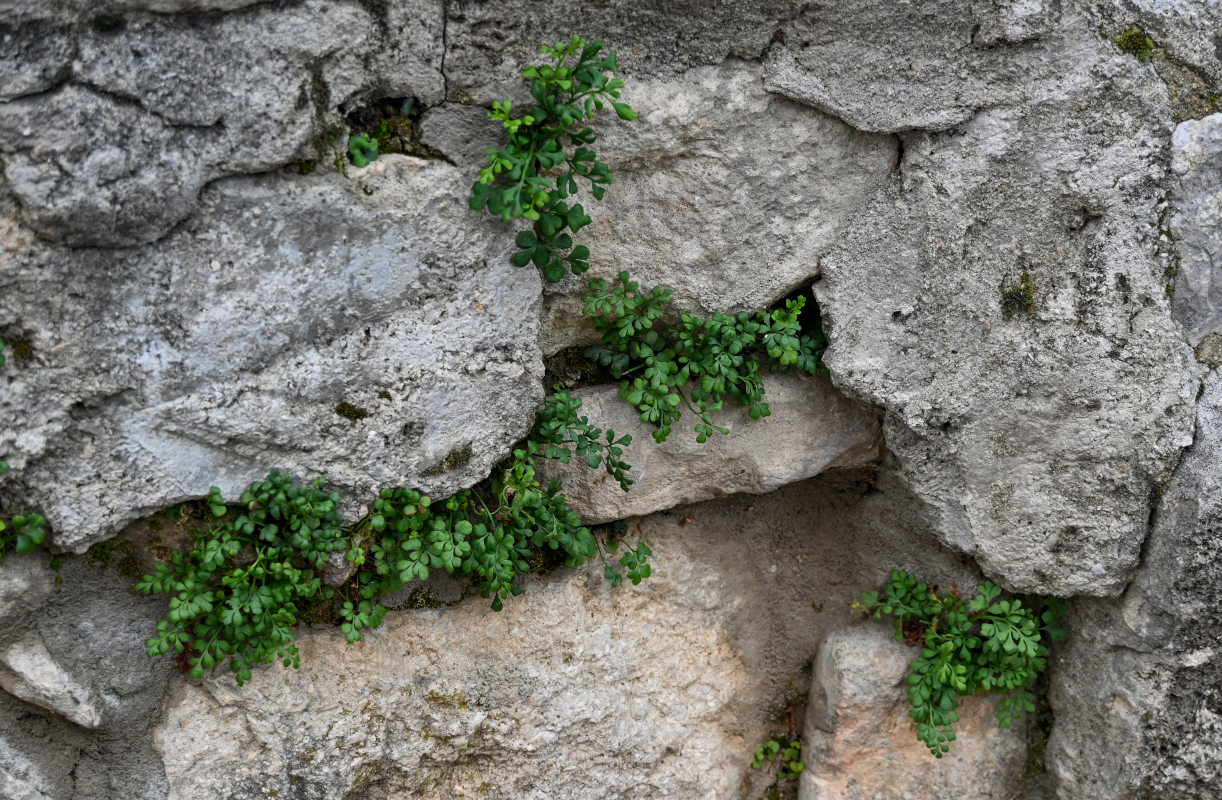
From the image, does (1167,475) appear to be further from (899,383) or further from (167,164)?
(167,164)

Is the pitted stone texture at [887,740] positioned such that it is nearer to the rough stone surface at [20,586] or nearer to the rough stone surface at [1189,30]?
the rough stone surface at [1189,30]

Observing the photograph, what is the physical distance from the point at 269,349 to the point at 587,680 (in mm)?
1429

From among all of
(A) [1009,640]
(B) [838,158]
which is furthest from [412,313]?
(A) [1009,640]

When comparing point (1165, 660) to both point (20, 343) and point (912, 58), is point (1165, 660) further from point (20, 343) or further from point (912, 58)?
point (20, 343)

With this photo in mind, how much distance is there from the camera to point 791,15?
240 centimetres

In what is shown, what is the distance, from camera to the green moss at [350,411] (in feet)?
7.78

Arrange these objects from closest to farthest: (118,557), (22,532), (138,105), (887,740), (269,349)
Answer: (138,105)
(22,532)
(269,349)
(118,557)
(887,740)

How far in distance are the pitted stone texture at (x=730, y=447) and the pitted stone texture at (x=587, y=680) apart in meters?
0.22

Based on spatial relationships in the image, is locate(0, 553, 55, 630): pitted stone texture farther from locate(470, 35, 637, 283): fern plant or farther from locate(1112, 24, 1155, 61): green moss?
locate(1112, 24, 1155, 61): green moss

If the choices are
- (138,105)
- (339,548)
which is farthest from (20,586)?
(138,105)

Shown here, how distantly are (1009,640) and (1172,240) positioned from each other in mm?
1252

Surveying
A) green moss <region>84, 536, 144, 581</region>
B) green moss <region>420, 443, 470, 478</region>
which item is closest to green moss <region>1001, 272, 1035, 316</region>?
green moss <region>420, 443, 470, 478</region>

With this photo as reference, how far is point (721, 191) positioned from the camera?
2543mm

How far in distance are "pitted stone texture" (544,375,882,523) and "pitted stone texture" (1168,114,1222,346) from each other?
92 centimetres
